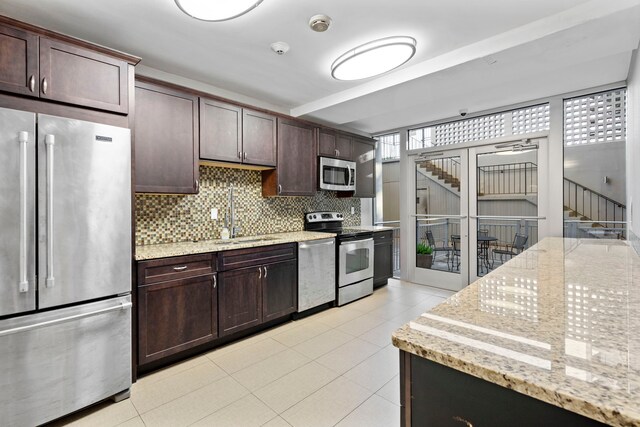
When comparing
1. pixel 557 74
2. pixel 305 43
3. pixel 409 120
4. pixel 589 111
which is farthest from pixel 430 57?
pixel 589 111

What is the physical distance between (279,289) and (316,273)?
1.81 feet

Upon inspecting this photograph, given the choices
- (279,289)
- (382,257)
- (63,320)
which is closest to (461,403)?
(63,320)

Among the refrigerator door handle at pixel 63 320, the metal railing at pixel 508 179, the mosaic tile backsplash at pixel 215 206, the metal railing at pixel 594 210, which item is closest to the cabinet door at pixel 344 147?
the mosaic tile backsplash at pixel 215 206

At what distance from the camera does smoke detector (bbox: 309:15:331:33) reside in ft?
7.02

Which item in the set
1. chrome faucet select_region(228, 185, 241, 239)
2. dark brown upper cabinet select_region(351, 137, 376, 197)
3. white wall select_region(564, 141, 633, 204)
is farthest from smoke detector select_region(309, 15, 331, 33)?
white wall select_region(564, 141, 633, 204)

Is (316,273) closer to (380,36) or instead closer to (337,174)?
(337,174)

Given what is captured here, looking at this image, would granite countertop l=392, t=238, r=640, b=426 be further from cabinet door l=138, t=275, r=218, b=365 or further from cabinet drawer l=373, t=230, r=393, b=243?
cabinet drawer l=373, t=230, r=393, b=243

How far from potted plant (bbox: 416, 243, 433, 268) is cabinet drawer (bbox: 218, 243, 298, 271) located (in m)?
2.47

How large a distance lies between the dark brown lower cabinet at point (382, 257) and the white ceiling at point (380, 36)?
6.60ft

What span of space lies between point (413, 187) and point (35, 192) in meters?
4.54

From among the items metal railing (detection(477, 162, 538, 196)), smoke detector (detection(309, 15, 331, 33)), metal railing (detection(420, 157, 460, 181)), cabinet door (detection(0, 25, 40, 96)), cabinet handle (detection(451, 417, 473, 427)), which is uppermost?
smoke detector (detection(309, 15, 331, 33))

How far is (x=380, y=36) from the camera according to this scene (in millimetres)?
2404

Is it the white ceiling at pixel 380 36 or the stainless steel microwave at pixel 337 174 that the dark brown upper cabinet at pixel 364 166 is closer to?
the stainless steel microwave at pixel 337 174

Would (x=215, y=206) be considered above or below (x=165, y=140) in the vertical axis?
below
